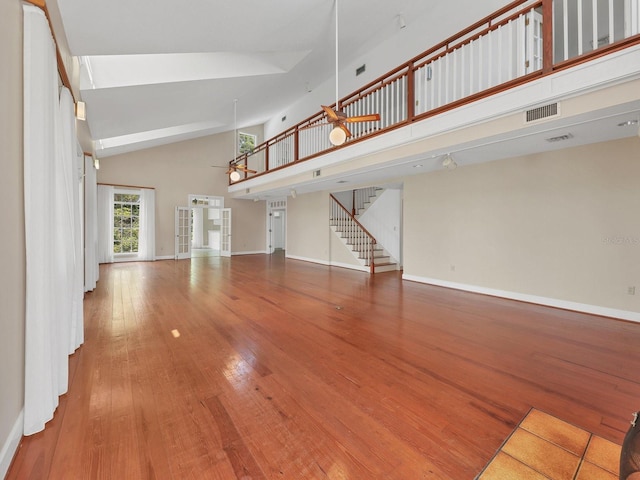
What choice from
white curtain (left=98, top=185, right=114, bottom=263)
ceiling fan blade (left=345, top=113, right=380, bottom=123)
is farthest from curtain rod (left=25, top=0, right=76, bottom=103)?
white curtain (left=98, top=185, right=114, bottom=263)

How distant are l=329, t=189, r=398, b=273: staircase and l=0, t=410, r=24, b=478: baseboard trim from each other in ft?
22.8

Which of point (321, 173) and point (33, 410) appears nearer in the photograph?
point (33, 410)

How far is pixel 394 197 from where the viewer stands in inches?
351

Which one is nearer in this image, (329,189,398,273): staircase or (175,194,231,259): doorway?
(329,189,398,273): staircase

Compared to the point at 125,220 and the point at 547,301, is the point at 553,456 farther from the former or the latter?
the point at 125,220

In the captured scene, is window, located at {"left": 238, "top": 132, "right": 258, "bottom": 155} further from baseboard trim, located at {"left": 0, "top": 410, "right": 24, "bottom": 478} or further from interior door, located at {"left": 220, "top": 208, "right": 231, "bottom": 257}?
baseboard trim, located at {"left": 0, "top": 410, "right": 24, "bottom": 478}

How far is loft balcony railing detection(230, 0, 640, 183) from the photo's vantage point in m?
3.18

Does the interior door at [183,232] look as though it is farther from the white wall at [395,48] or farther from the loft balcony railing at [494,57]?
the white wall at [395,48]

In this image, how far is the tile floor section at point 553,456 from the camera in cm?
151

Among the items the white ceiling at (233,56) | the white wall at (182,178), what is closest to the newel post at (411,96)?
the white ceiling at (233,56)

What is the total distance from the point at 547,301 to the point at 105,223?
38.2 ft

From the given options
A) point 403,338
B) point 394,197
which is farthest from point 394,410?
point 394,197

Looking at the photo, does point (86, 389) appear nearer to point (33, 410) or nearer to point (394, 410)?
point (33, 410)

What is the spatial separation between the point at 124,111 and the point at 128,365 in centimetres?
532
